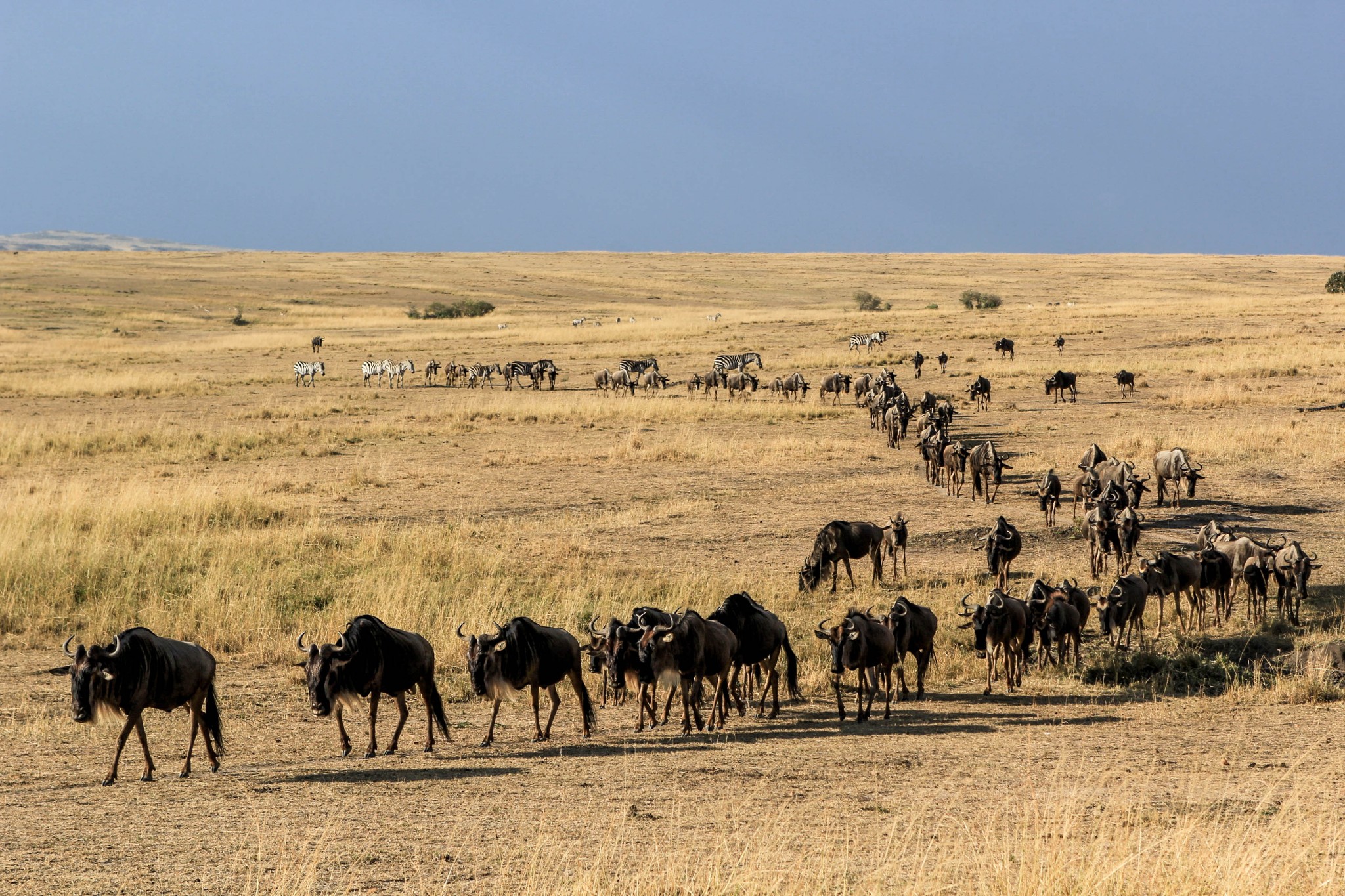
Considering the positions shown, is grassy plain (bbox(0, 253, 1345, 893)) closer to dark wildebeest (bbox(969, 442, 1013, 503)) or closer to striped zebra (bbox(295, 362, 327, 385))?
dark wildebeest (bbox(969, 442, 1013, 503))

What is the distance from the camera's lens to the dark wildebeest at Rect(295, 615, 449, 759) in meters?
9.02

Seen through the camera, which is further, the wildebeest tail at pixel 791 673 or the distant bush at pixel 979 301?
the distant bush at pixel 979 301

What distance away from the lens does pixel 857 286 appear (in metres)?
109

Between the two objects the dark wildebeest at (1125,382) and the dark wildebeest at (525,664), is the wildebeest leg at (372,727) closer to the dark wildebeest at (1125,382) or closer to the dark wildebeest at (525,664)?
the dark wildebeest at (525,664)

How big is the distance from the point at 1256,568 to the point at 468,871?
10948 millimetres

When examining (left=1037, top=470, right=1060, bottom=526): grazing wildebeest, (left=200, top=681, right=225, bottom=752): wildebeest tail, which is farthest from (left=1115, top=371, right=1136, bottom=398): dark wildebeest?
(left=200, top=681, right=225, bottom=752): wildebeest tail

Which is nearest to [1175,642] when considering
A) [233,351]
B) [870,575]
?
[870,575]

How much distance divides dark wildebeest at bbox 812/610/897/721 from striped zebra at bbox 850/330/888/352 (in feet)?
131

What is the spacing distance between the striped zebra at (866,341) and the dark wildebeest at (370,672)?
41.6 meters

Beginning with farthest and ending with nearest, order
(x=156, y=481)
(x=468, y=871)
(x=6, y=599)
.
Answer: (x=156, y=481)
(x=6, y=599)
(x=468, y=871)

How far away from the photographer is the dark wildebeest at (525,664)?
9594 millimetres

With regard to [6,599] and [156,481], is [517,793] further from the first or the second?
[156,481]

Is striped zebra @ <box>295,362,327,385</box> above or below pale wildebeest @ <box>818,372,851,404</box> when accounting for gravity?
above

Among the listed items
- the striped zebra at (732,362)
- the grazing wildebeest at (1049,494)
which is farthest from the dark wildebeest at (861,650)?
the striped zebra at (732,362)
